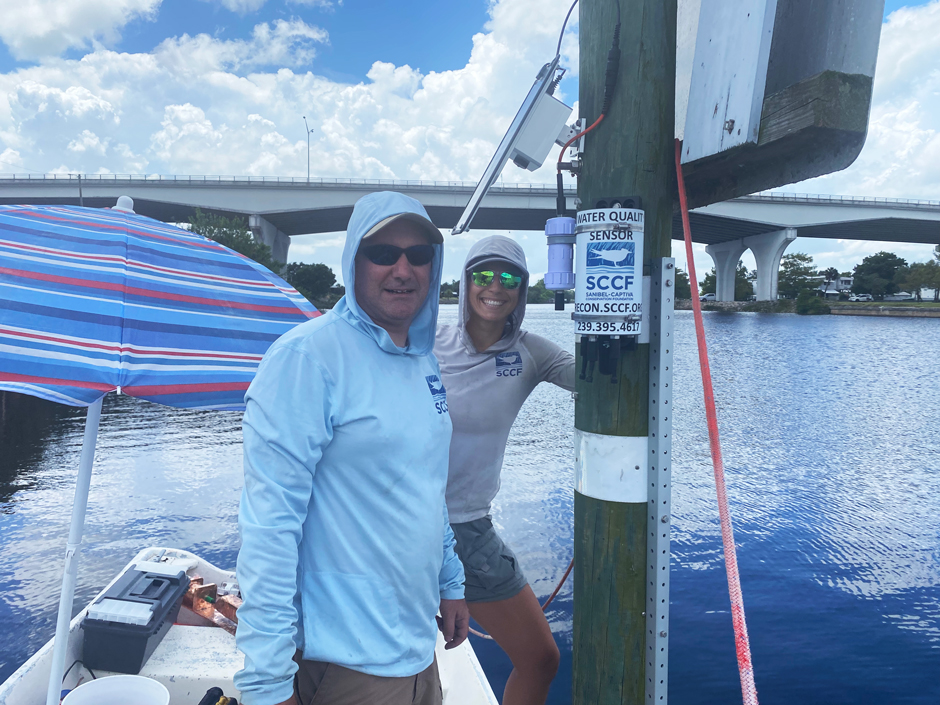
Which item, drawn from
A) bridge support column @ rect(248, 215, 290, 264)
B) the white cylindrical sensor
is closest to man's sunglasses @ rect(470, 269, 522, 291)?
the white cylindrical sensor

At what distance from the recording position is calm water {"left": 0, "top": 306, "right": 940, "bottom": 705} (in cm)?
466

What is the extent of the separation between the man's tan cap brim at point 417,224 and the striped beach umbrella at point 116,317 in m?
0.99

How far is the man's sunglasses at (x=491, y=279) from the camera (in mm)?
2818

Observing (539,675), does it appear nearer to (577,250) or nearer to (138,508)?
(577,250)

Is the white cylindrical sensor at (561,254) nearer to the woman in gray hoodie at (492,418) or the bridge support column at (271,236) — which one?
the woman in gray hoodie at (492,418)

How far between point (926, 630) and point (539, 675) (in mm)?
4173

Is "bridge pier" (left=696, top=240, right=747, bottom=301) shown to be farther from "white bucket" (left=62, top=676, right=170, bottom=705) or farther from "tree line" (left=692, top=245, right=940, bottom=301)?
"white bucket" (left=62, top=676, right=170, bottom=705)

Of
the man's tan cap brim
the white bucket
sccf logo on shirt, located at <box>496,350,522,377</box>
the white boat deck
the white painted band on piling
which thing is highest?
the man's tan cap brim

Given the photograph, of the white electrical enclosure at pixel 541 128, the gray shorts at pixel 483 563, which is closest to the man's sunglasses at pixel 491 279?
the white electrical enclosure at pixel 541 128

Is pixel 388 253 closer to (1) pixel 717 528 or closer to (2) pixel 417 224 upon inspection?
(2) pixel 417 224

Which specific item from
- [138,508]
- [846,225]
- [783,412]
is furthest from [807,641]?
[846,225]

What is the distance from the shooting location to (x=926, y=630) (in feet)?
16.5

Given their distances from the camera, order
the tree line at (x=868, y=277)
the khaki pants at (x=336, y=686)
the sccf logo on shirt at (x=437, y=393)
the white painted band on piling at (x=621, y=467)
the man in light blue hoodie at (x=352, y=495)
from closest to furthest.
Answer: the man in light blue hoodie at (x=352, y=495) < the khaki pants at (x=336, y=686) < the sccf logo on shirt at (x=437, y=393) < the white painted band on piling at (x=621, y=467) < the tree line at (x=868, y=277)

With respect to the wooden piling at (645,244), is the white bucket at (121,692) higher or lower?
lower
